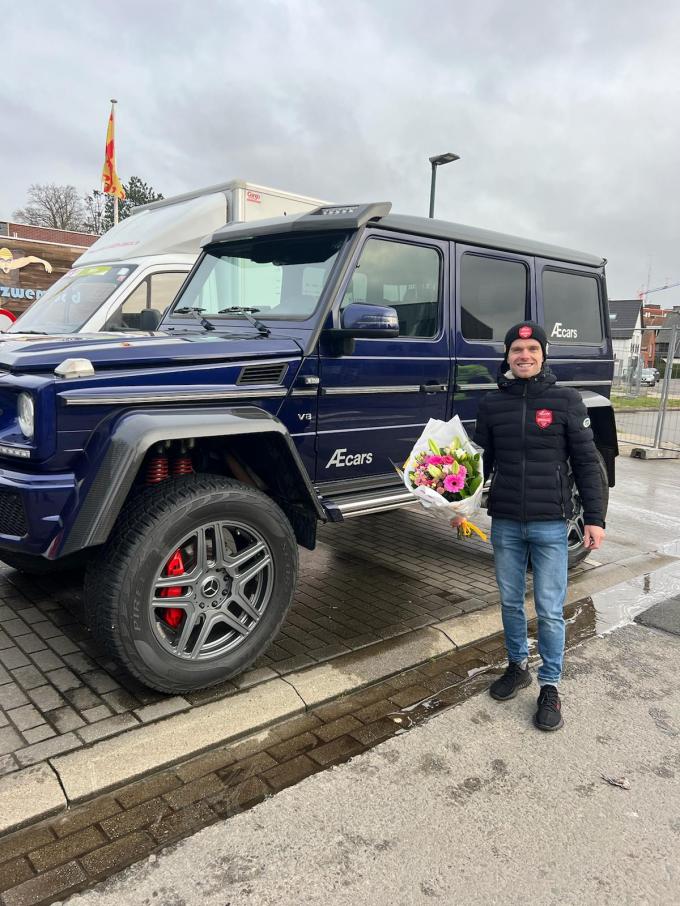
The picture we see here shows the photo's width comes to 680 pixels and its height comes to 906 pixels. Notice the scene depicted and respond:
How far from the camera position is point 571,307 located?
5348mm

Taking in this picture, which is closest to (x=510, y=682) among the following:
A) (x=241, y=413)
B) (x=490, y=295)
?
(x=241, y=413)

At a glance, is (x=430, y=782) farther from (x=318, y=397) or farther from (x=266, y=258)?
(x=266, y=258)

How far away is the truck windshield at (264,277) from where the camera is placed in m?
3.79

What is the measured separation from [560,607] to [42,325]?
6.34m

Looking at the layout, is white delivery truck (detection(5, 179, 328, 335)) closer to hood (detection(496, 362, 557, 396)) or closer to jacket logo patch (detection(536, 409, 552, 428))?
hood (detection(496, 362, 557, 396))

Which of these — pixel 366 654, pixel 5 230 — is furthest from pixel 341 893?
pixel 5 230

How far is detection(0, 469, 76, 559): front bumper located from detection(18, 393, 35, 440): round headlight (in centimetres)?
18

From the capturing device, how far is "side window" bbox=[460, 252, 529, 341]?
4.42m

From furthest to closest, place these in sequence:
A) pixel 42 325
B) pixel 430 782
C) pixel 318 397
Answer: pixel 42 325 < pixel 318 397 < pixel 430 782

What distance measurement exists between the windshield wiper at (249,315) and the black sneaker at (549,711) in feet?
7.58

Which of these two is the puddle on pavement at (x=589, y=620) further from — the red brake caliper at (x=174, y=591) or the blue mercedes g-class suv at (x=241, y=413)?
the red brake caliper at (x=174, y=591)

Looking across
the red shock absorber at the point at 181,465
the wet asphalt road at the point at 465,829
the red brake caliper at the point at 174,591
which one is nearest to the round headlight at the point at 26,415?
the red shock absorber at the point at 181,465

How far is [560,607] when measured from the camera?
3.27 metres

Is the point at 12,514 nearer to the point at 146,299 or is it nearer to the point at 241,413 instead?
the point at 241,413
